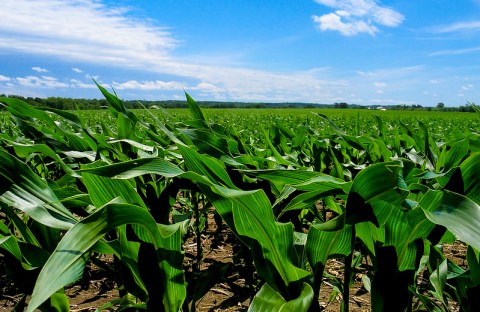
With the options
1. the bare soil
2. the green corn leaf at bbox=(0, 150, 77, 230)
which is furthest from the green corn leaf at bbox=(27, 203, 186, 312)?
the bare soil

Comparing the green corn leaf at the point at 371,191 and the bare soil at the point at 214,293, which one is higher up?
the green corn leaf at the point at 371,191

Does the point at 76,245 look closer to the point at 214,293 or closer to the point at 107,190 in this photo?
the point at 107,190

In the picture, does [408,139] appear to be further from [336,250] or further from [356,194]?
Answer: [356,194]

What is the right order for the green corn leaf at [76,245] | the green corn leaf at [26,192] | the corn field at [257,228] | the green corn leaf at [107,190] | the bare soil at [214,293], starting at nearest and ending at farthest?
the green corn leaf at [76,245] < the corn field at [257,228] < the green corn leaf at [26,192] < the green corn leaf at [107,190] < the bare soil at [214,293]

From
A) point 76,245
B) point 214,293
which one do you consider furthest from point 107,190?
point 214,293

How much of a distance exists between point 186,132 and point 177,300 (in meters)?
0.53

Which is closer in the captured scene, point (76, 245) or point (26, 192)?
point (76, 245)

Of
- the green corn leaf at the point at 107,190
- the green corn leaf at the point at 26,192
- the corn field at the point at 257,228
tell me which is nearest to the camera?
the corn field at the point at 257,228

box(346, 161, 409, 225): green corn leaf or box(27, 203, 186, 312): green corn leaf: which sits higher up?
box(346, 161, 409, 225): green corn leaf

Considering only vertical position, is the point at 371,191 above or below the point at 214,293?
above

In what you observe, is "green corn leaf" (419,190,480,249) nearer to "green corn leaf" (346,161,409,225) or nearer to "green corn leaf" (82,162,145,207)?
"green corn leaf" (346,161,409,225)

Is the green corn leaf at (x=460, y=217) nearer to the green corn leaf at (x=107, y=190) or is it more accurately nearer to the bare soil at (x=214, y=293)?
the green corn leaf at (x=107, y=190)

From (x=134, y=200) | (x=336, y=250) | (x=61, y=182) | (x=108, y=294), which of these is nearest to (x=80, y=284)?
(x=108, y=294)

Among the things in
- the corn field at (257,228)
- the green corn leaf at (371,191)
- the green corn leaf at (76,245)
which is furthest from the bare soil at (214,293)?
the green corn leaf at (76,245)
